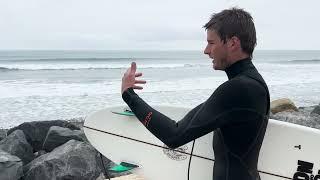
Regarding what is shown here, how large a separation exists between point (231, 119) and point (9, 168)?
168 inches

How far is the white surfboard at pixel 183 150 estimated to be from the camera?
3.29 meters

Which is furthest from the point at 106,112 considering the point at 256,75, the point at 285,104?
the point at 285,104

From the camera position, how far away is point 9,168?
5.71 metres

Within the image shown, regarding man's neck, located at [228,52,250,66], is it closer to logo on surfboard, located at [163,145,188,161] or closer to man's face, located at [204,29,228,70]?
man's face, located at [204,29,228,70]

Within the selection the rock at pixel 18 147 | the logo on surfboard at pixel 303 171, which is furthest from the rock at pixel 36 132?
the logo on surfboard at pixel 303 171

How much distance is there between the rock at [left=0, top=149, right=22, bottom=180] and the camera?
222 inches

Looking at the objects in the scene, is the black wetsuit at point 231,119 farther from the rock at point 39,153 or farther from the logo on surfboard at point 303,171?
the rock at point 39,153

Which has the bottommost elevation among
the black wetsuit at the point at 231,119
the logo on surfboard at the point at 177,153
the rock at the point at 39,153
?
the rock at the point at 39,153

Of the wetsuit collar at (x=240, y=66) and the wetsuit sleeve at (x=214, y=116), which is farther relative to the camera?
the wetsuit collar at (x=240, y=66)

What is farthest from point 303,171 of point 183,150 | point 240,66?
point 240,66

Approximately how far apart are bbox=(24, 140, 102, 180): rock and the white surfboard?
1.94m

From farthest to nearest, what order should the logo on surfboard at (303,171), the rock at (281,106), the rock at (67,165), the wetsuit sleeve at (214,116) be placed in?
the rock at (281,106), the rock at (67,165), the logo on surfboard at (303,171), the wetsuit sleeve at (214,116)

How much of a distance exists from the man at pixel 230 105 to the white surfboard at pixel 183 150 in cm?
106

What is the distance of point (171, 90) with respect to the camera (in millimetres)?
20422
